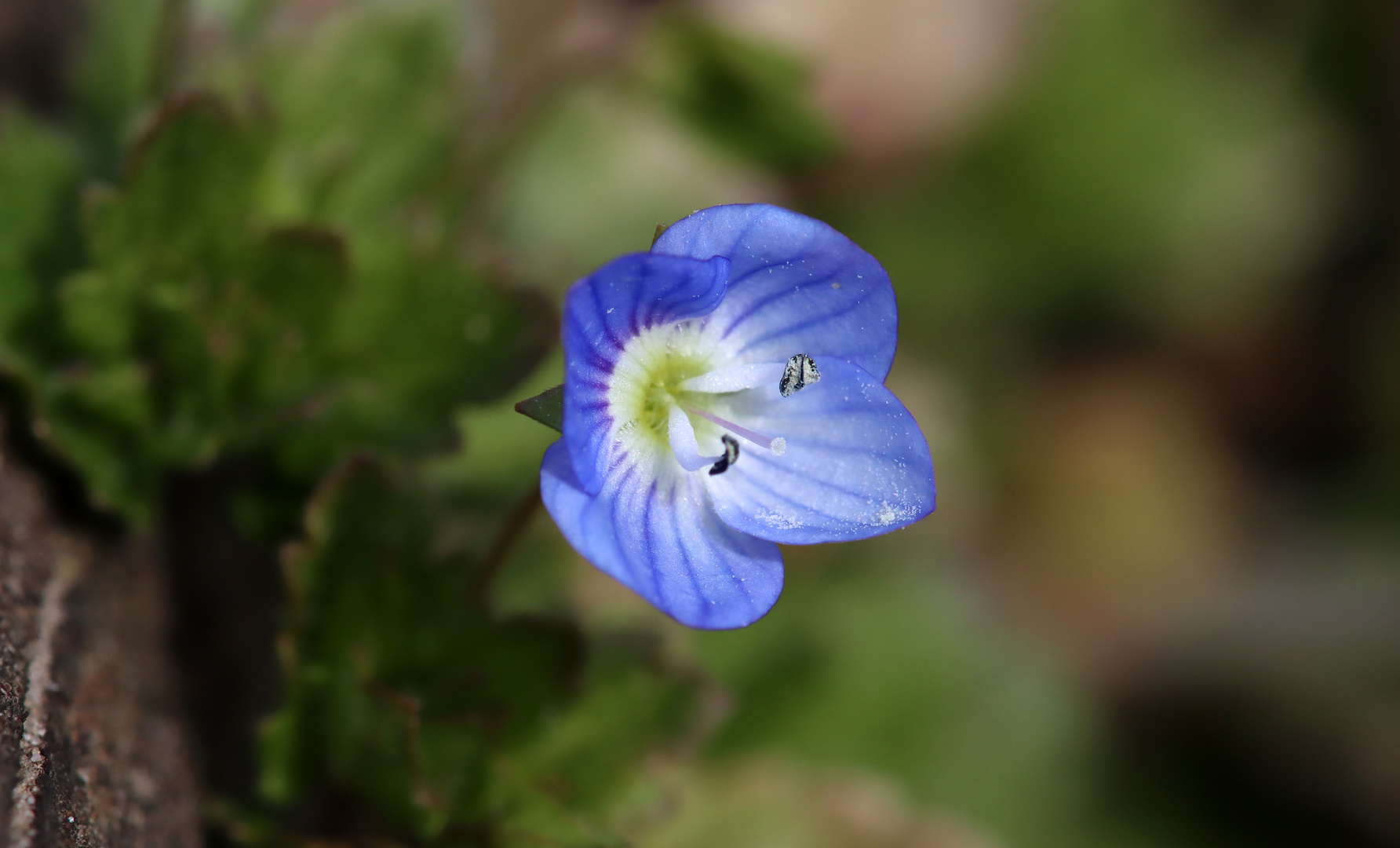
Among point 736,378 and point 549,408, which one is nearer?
point 549,408

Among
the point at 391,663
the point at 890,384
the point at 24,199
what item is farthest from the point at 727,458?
the point at 890,384

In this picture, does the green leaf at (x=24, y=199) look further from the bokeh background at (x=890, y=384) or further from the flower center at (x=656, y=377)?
the flower center at (x=656, y=377)

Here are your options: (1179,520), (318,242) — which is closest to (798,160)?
(318,242)

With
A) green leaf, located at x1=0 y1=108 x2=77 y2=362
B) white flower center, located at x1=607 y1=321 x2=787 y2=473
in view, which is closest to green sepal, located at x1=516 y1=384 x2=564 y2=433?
white flower center, located at x1=607 y1=321 x2=787 y2=473

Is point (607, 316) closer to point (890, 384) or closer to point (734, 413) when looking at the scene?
point (734, 413)

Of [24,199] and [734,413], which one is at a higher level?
[734,413]

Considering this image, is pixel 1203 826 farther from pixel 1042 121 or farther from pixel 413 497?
pixel 413 497
